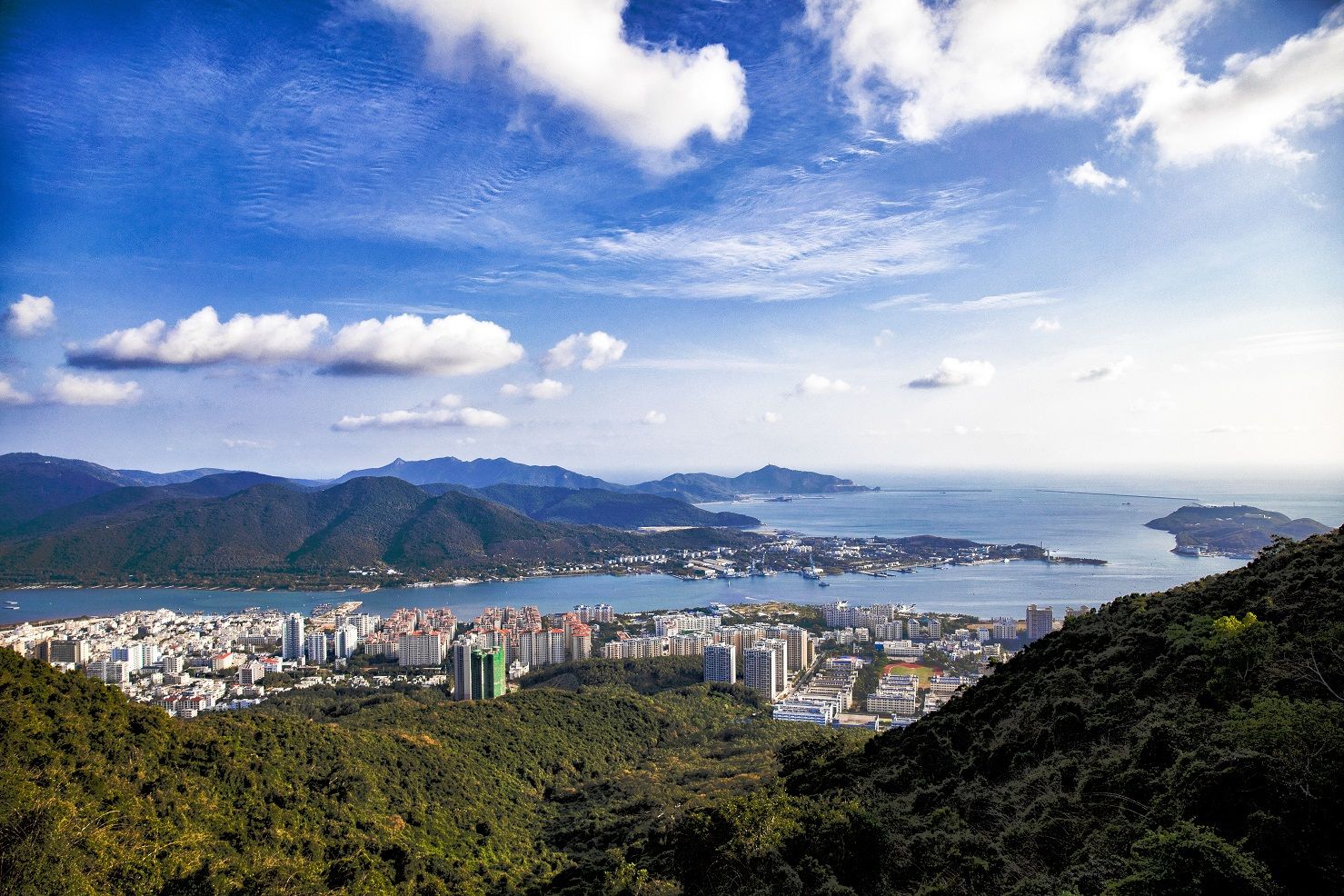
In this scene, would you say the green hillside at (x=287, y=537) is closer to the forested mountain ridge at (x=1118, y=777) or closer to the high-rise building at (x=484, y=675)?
the high-rise building at (x=484, y=675)

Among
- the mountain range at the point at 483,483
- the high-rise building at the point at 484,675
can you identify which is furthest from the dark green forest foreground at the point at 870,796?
the mountain range at the point at 483,483

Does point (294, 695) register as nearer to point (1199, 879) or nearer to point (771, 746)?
point (771, 746)

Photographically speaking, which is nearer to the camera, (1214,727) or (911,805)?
(1214,727)

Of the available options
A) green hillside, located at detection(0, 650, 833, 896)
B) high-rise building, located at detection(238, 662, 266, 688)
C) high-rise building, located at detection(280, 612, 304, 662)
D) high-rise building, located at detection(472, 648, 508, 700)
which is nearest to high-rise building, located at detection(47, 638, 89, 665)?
high-rise building, located at detection(238, 662, 266, 688)

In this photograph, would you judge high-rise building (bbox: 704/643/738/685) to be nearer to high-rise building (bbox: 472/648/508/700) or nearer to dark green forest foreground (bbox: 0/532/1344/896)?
high-rise building (bbox: 472/648/508/700)

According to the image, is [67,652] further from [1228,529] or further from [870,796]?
[1228,529]

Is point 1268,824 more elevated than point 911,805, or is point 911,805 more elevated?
point 1268,824

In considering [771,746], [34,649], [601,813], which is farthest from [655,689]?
[34,649]

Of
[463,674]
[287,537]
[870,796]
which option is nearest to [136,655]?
[463,674]
